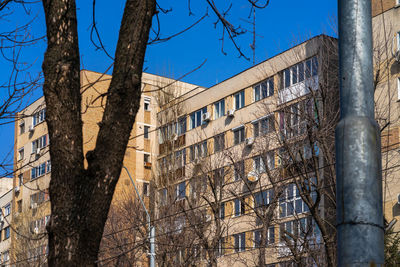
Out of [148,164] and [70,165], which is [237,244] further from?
[70,165]

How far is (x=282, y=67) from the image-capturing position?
41469mm

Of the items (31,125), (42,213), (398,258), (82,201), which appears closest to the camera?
(82,201)

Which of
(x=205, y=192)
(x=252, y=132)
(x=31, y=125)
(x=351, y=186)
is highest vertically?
(x=31, y=125)

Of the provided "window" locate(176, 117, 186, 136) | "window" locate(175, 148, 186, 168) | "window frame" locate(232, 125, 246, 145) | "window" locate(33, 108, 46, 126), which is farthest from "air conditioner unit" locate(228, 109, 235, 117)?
"window" locate(33, 108, 46, 126)

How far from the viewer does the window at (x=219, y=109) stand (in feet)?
159

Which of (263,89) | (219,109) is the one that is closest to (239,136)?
(219,109)

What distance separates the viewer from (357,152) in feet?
12.4

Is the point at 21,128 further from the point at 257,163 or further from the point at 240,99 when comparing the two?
the point at 257,163

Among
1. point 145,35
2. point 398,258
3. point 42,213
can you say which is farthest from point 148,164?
point 145,35

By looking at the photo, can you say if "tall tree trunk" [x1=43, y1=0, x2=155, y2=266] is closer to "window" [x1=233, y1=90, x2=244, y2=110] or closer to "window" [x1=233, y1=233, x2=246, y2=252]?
"window" [x1=233, y1=233, x2=246, y2=252]

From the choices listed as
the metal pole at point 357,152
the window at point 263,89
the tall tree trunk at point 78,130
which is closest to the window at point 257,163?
the window at point 263,89

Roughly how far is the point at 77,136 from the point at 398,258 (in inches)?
926

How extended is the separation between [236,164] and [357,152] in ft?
110

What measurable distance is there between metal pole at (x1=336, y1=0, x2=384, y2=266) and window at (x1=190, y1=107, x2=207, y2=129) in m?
45.8
